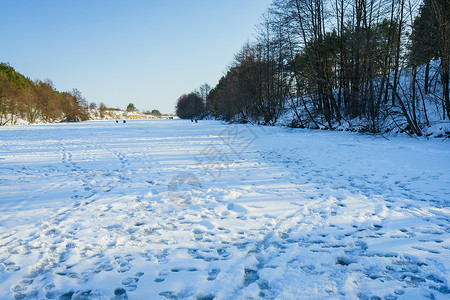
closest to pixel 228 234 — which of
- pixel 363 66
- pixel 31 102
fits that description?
pixel 363 66

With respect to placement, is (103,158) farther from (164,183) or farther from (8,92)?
(8,92)

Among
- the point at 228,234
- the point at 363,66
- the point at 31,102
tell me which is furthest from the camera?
the point at 31,102

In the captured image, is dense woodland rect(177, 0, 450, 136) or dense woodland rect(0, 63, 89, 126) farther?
dense woodland rect(0, 63, 89, 126)

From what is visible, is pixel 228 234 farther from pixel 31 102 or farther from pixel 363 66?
pixel 31 102

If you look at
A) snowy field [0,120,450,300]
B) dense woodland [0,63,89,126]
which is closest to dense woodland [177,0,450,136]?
snowy field [0,120,450,300]

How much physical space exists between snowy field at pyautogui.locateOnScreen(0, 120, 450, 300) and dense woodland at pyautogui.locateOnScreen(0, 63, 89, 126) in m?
50.4

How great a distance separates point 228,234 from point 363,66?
46.7 feet

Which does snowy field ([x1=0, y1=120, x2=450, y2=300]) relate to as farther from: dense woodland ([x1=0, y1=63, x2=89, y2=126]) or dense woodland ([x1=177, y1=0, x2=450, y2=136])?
dense woodland ([x1=0, y1=63, x2=89, y2=126])

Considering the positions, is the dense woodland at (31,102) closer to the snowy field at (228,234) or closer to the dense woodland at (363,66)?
the dense woodland at (363,66)

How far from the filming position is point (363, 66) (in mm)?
13594

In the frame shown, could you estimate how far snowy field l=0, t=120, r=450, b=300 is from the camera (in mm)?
2211

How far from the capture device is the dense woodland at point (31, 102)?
1700 inches

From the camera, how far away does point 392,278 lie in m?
2.26

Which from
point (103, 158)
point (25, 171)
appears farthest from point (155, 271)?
point (103, 158)
